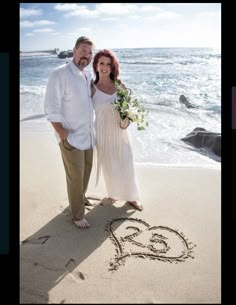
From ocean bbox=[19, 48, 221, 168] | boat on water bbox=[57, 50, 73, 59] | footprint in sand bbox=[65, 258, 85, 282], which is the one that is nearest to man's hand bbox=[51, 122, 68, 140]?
footprint in sand bbox=[65, 258, 85, 282]

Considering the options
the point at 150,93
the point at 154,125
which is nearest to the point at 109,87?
the point at 154,125

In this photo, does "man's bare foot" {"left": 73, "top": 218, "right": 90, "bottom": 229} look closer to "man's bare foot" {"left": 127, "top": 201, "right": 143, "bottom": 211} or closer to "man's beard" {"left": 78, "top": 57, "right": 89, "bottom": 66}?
"man's bare foot" {"left": 127, "top": 201, "right": 143, "bottom": 211}

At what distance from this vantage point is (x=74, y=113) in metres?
3.48

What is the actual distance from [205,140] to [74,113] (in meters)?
4.18

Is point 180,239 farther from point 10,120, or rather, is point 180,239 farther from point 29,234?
point 10,120

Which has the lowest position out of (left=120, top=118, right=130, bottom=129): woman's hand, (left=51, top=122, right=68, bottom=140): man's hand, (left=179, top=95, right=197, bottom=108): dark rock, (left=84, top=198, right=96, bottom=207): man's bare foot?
(left=84, top=198, right=96, bottom=207): man's bare foot

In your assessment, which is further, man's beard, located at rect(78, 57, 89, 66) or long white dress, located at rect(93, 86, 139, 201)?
long white dress, located at rect(93, 86, 139, 201)

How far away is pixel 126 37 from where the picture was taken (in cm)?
2884

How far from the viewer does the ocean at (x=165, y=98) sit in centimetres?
615

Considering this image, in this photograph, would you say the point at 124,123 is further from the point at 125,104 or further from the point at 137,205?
the point at 137,205

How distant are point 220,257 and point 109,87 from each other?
2.07 meters

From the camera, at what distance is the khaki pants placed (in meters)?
3.52

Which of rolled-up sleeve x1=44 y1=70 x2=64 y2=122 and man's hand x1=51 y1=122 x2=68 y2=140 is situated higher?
rolled-up sleeve x1=44 y1=70 x2=64 y2=122

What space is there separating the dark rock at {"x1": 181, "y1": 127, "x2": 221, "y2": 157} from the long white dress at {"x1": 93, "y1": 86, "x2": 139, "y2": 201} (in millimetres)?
2899
